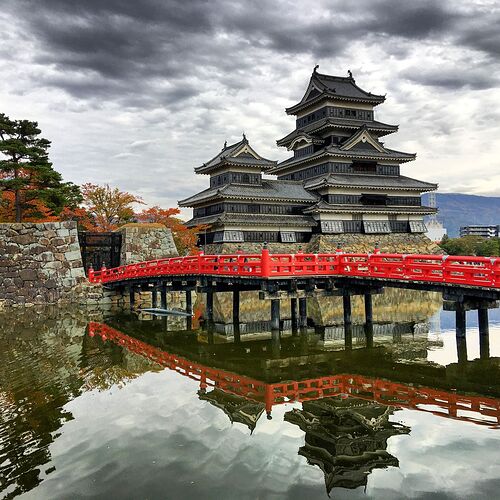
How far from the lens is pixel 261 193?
39125mm

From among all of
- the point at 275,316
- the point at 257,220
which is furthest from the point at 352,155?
the point at 275,316

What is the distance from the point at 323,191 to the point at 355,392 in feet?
101

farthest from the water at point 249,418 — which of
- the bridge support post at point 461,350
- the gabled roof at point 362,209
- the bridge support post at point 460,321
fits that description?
the gabled roof at point 362,209

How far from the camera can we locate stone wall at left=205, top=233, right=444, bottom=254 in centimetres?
3875

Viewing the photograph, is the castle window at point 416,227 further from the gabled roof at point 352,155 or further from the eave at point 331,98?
the eave at point 331,98

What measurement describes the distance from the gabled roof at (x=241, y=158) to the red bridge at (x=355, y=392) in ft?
87.7

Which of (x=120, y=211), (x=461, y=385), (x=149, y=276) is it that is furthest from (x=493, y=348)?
(x=120, y=211)

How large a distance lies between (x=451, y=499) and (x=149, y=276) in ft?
70.8

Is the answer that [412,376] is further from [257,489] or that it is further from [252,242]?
[252,242]

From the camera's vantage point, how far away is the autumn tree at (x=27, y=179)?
3167 cm

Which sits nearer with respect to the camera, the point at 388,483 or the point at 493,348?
the point at 388,483

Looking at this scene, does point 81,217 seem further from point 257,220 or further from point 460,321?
point 460,321

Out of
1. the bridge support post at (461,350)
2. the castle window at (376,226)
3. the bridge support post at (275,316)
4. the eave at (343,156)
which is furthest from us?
the castle window at (376,226)

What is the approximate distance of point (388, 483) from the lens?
7156 mm
